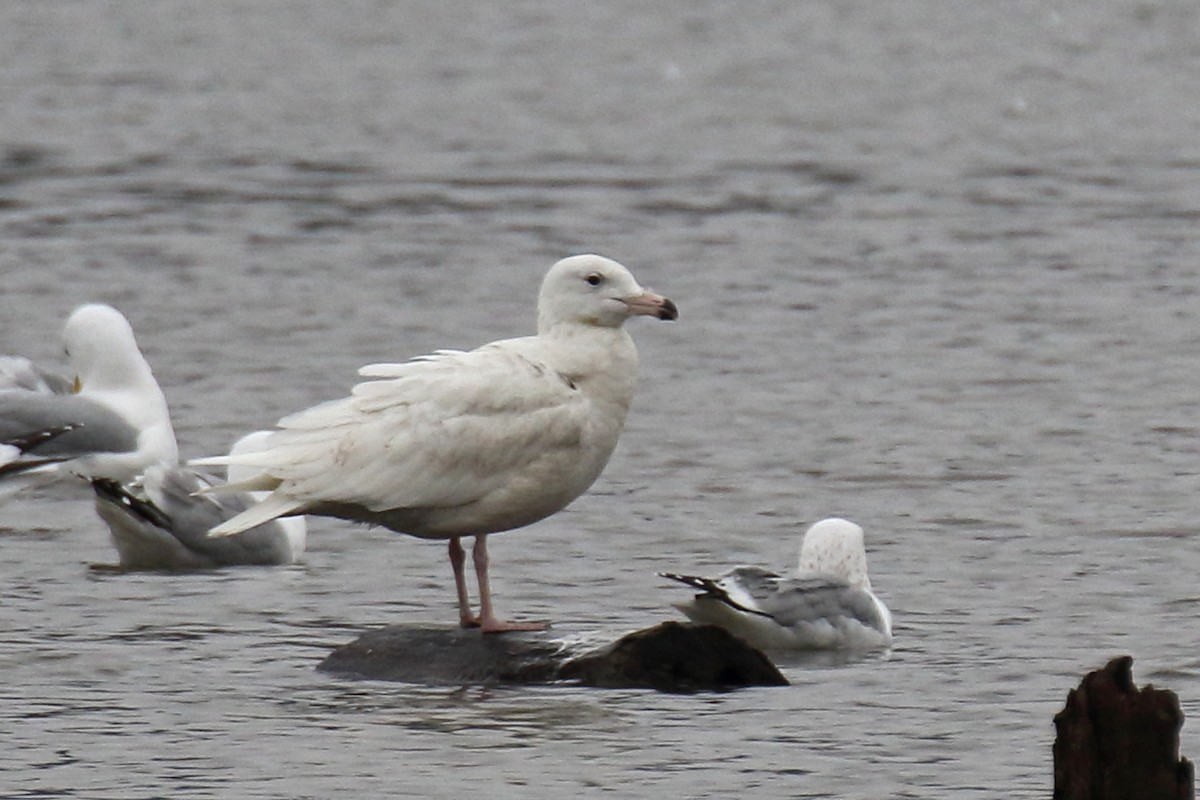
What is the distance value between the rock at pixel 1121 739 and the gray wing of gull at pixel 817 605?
11.0 ft

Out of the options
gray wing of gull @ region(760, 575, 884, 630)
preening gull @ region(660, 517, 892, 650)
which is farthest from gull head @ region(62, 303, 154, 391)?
gray wing of gull @ region(760, 575, 884, 630)

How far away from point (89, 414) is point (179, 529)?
1613 mm

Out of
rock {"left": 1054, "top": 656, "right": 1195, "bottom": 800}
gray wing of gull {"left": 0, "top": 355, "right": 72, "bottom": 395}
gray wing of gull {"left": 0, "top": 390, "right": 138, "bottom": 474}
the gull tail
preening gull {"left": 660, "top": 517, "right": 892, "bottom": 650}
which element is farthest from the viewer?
gray wing of gull {"left": 0, "top": 355, "right": 72, "bottom": 395}

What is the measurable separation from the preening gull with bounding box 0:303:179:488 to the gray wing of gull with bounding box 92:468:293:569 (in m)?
0.56

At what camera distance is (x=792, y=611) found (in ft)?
35.9

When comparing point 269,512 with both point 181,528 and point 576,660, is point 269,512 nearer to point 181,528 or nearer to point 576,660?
point 576,660

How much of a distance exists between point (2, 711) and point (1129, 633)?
4437mm

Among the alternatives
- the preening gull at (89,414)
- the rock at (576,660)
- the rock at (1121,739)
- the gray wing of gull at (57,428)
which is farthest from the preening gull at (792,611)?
the gray wing of gull at (57,428)

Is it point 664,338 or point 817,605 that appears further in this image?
point 664,338

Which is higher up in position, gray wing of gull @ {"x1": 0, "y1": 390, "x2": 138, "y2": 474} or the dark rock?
gray wing of gull @ {"x1": 0, "y1": 390, "x2": 138, "y2": 474}

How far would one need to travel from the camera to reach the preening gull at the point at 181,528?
1247 cm

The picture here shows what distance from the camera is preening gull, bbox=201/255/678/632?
10.2 meters

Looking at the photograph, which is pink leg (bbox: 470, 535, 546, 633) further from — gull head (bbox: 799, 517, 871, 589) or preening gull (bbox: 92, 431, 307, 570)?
preening gull (bbox: 92, 431, 307, 570)

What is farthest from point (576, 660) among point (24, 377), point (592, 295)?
point (24, 377)
